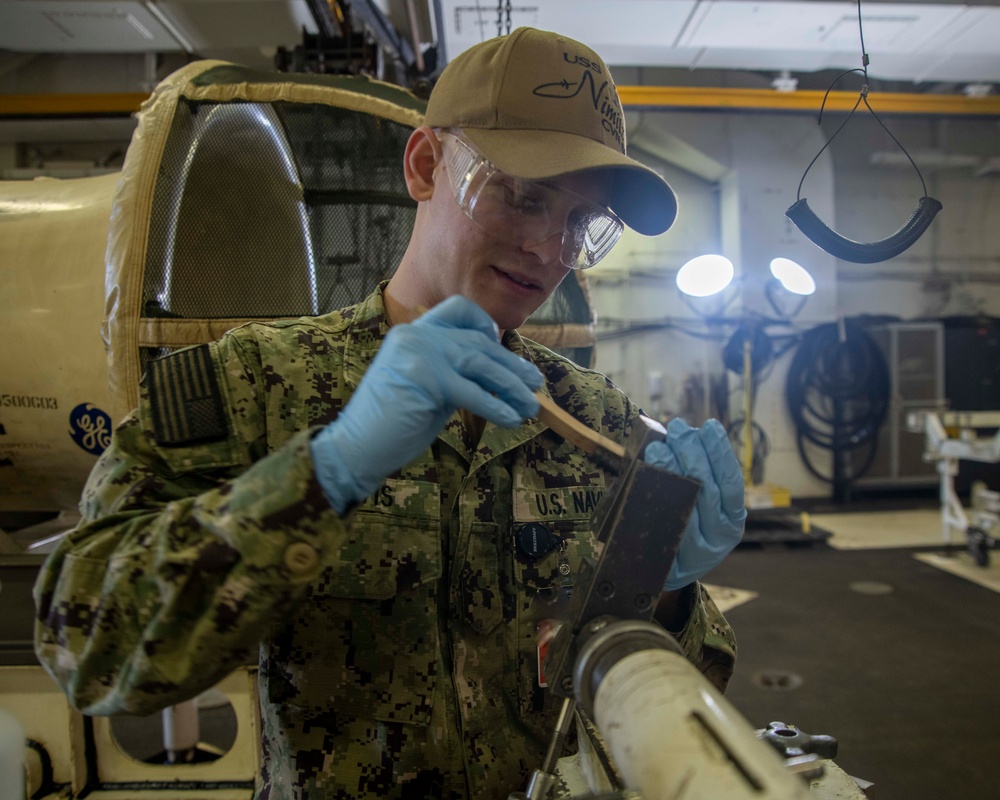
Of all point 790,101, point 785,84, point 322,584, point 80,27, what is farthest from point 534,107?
point 80,27

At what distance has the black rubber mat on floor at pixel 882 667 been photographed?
92.2 inches

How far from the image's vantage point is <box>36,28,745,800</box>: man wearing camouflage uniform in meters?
0.68

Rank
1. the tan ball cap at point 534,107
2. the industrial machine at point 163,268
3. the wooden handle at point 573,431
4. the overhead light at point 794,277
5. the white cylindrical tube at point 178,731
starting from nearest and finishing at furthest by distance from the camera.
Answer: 1. the wooden handle at point 573,431
2. the tan ball cap at point 534,107
3. the industrial machine at point 163,268
4. the overhead light at point 794,277
5. the white cylindrical tube at point 178,731

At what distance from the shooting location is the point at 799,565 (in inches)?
184

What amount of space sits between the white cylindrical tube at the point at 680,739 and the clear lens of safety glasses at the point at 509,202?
63 cm

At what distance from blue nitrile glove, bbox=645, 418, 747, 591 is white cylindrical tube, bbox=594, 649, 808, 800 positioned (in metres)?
0.30

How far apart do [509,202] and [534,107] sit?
15 centimetres

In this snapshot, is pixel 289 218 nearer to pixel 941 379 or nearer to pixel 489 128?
pixel 489 128

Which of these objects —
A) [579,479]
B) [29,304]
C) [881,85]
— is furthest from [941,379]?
[29,304]

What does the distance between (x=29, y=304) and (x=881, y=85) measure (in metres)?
5.44

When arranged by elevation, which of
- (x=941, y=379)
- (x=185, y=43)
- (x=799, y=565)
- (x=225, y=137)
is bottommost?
(x=799, y=565)

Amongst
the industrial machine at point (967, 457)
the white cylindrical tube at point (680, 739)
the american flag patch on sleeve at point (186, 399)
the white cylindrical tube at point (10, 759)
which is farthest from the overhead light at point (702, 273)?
the industrial machine at point (967, 457)

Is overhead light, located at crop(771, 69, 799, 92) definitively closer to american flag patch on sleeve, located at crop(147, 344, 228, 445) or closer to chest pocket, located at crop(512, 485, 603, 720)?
chest pocket, located at crop(512, 485, 603, 720)

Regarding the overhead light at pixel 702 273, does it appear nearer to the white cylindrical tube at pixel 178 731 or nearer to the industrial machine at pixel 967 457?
the white cylindrical tube at pixel 178 731
